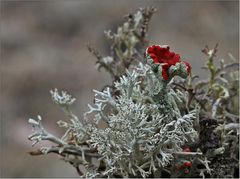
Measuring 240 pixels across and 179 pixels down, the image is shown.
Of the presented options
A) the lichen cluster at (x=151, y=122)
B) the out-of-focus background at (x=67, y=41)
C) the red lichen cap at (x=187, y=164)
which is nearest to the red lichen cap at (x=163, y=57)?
the lichen cluster at (x=151, y=122)

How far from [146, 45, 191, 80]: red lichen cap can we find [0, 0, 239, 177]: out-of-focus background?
1.80 metres

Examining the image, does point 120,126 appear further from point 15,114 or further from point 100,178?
point 15,114

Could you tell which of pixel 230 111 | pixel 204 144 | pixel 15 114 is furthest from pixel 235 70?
pixel 15 114

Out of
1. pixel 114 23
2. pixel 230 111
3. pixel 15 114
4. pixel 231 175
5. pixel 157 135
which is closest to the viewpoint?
pixel 157 135

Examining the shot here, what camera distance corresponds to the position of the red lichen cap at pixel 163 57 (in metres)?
0.53

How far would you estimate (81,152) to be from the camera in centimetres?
67

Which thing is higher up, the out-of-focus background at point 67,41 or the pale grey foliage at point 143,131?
the out-of-focus background at point 67,41

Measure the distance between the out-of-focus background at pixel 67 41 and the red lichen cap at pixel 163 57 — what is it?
180 cm

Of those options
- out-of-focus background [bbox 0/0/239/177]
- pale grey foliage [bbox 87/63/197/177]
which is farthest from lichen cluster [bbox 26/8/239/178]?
out-of-focus background [bbox 0/0/239/177]

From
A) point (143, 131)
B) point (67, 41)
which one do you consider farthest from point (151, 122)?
point (67, 41)

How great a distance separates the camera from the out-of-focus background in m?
2.41

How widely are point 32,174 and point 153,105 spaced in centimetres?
171

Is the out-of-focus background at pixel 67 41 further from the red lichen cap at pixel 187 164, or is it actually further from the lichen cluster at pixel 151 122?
the red lichen cap at pixel 187 164

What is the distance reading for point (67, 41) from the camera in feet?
8.70
